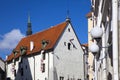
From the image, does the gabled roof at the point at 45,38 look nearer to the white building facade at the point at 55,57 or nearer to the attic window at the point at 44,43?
the white building facade at the point at 55,57

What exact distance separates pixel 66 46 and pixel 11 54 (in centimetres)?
1840

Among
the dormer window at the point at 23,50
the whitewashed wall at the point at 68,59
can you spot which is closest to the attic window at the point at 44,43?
the whitewashed wall at the point at 68,59

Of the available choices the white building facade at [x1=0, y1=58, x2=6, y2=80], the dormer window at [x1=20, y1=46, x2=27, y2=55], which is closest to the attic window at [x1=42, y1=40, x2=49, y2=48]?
the dormer window at [x1=20, y1=46, x2=27, y2=55]

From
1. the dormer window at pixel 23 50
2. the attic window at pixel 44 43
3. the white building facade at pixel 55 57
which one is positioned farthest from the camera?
the dormer window at pixel 23 50

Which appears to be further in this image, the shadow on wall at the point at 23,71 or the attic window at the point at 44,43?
the shadow on wall at the point at 23,71

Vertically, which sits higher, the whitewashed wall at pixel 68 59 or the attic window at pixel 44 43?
the attic window at pixel 44 43

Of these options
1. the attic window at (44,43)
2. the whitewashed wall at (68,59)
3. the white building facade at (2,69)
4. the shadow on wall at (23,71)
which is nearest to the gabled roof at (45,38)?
the attic window at (44,43)

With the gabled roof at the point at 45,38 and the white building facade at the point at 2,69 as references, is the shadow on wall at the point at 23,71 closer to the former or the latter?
the gabled roof at the point at 45,38

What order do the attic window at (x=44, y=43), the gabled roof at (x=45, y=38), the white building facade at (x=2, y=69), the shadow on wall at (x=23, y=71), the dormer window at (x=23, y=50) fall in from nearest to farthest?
the gabled roof at (x=45, y=38) < the attic window at (x=44, y=43) < the shadow on wall at (x=23, y=71) < the dormer window at (x=23, y=50) < the white building facade at (x=2, y=69)

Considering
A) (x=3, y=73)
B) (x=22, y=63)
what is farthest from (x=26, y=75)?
(x=3, y=73)

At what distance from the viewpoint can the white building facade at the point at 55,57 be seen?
206ft

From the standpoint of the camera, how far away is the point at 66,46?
6469 centimetres

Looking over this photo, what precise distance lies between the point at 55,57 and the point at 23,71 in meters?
9.96

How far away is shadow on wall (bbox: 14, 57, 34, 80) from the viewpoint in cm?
6864
